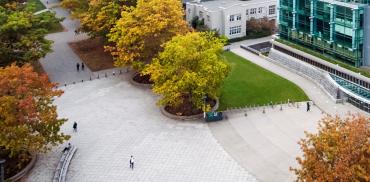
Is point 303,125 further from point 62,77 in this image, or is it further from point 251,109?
point 62,77

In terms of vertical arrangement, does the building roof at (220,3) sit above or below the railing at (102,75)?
above

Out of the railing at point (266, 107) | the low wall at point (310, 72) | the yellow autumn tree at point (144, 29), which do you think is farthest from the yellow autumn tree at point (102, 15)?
the railing at point (266, 107)

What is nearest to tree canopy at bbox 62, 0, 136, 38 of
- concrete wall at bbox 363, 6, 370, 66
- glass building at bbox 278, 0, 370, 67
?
glass building at bbox 278, 0, 370, 67

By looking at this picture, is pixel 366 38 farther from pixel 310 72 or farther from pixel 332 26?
pixel 310 72

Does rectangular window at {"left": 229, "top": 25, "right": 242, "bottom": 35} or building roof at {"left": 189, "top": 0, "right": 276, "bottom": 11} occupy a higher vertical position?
building roof at {"left": 189, "top": 0, "right": 276, "bottom": 11}

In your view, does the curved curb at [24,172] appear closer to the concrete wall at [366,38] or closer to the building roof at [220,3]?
the concrete wall at [366,38]

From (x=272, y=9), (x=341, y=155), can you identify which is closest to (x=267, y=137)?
(x=341, y=155)

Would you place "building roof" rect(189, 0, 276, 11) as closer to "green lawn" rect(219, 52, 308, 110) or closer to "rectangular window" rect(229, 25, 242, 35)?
"rectangular window" rect(229, 25, 242, 35)
